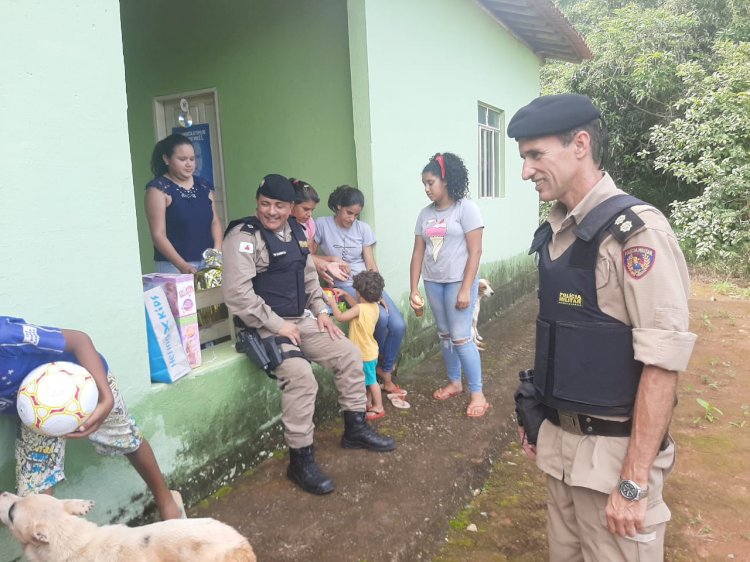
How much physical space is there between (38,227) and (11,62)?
24.2 inches

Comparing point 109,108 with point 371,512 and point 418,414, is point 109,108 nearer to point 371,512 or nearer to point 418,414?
point 371,512

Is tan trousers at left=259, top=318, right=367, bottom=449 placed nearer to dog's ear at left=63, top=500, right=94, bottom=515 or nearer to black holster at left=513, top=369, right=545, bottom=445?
dog's ear at left=63, top=500, right=94, bottom=515

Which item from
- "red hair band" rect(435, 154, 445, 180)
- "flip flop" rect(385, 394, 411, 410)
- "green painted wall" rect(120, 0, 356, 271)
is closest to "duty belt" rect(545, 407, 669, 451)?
"red hair band" rect(435, 154, 445, 180)

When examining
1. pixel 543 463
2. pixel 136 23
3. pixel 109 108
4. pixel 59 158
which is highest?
pixel 136 23

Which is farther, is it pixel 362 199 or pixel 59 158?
pixel 362 199

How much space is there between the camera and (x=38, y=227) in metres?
2.12

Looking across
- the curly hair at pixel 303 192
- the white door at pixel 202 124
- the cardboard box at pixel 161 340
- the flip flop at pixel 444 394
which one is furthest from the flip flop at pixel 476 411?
the white door at pixel 202 124

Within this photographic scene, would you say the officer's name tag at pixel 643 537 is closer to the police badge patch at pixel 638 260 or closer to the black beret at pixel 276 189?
the police badge patch at pixel 638 260

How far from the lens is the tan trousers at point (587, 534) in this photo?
1466mm

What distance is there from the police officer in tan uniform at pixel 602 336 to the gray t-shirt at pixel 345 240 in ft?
8.71

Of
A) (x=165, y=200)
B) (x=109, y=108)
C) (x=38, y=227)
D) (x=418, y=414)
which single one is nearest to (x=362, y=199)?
(x=165, y=200)

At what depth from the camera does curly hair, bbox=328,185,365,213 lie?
13.4 ft

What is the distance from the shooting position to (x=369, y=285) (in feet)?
12.6

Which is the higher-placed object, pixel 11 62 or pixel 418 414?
pixel 11 62
